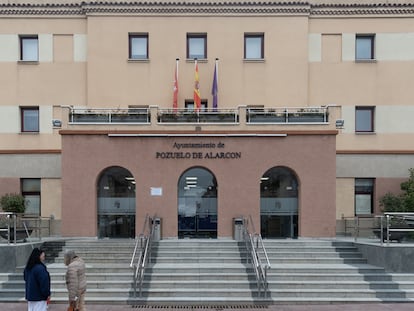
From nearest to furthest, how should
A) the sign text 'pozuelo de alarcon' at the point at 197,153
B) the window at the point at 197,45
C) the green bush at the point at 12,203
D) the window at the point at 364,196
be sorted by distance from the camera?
1. the sign text 'pozuelo de alarcon' at the point at 197,153
2. the green bush at the point at 12,203
3. the window at the point at 364,196
4. the window at the point at 197,45

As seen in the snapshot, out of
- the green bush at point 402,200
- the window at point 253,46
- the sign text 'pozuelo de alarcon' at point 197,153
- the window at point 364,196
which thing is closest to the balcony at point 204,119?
the sign text 'pozuelo de alarcon' at point 197,153

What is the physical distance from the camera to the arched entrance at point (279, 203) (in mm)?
18266

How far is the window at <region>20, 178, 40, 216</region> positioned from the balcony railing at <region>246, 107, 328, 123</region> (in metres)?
10.7

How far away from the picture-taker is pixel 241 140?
59.2ft

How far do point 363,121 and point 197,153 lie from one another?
8.80 m

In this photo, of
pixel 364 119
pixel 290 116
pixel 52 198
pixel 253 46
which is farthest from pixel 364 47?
pixel 52 198

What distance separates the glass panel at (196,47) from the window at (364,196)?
955 cm

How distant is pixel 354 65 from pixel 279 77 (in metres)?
3.67

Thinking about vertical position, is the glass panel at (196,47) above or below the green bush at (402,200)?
above

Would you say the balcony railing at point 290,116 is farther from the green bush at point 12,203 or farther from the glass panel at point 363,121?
the green bush at point 12,203

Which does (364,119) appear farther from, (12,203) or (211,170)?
(12,203)

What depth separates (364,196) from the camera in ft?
69.8

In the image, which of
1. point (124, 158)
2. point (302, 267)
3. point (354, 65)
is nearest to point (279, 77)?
point (354, 65)

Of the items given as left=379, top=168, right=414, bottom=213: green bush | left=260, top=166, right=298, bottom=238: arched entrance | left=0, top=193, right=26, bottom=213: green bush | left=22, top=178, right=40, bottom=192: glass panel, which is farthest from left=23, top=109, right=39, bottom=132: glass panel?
left=379, top=168, right=414, bottom=213: green bush
